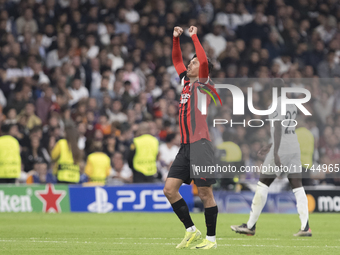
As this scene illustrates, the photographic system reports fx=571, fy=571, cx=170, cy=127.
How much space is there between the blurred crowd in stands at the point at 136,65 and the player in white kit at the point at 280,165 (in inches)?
124

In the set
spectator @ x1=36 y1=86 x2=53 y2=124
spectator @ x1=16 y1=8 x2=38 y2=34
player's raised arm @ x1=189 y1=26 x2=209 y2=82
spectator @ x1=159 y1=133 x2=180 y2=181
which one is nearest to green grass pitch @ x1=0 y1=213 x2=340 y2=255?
spectator @ x1=159 y1=133 x2=180 y2=181

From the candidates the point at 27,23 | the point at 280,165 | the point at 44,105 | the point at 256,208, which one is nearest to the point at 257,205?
the point at 256,208

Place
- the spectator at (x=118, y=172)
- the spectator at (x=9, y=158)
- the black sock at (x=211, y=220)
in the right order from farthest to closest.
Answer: the spectator at (x=118, y=172) < the spectator at (x=9, y=158) < the black sock at (x=211, y=220)

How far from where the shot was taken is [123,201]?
40.7 ft

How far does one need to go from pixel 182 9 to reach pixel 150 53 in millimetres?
2267

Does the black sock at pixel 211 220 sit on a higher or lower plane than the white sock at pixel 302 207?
higher

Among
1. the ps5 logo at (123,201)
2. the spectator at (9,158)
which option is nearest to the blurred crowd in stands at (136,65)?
the spectator at (9,158)

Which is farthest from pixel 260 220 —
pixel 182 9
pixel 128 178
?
pixel 182 9

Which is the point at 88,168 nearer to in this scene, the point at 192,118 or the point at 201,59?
the point at 192,118

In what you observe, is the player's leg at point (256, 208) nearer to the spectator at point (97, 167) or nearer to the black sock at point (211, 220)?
the black sock at point (211, 220)

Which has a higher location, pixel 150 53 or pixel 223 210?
pixel 150 53

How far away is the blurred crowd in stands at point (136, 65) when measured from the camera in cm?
1352

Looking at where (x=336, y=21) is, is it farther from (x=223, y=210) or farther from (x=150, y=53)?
(x=223, y=210)

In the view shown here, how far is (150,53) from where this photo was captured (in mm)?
16875
